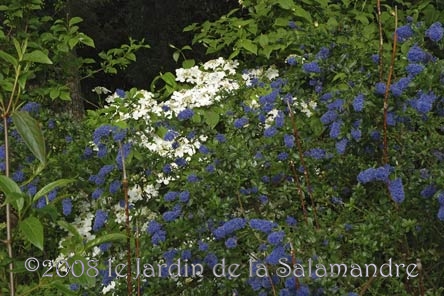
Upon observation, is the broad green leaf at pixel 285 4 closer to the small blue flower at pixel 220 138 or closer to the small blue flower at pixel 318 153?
the small blue flower at pixel 220 138

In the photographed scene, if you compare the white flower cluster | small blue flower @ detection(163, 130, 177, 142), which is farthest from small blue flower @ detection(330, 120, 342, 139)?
the white flower cluster

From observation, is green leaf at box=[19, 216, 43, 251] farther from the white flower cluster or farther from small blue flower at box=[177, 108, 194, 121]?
the white flower cluster

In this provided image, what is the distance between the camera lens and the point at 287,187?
3.02 metres

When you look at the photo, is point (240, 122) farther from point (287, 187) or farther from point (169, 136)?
point (287, 187)

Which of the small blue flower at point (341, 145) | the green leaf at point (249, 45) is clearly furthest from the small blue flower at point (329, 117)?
the green leaf at point (249, 45)

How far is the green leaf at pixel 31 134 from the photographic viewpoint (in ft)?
4.95

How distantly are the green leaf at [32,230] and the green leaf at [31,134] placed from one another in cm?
13

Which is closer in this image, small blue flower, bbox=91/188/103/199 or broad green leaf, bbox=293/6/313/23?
small blue flower, bbox=91/188/103/199

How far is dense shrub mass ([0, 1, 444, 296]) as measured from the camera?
2.63 m

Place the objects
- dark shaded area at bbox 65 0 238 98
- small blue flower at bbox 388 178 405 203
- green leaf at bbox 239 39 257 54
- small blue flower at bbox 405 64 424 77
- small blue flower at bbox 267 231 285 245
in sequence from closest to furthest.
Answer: small blue flower at bbox 267 231 285 245 → small blue flower at bbox 388 178 405 203 → small blue flower at bbox 405 64 424 77 → green leaf at bbox 239 39 257 54 → dark shaded area at bbox 65 0 238 98

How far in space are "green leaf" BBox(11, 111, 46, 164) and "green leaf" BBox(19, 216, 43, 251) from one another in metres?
0.13

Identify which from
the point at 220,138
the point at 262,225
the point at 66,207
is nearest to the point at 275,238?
the point at 262,225

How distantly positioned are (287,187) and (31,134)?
64.6 inches

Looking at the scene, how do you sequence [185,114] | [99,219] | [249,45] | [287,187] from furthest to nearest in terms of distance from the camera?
[249,45]
[185,114]
[99,219]
[287,187]
